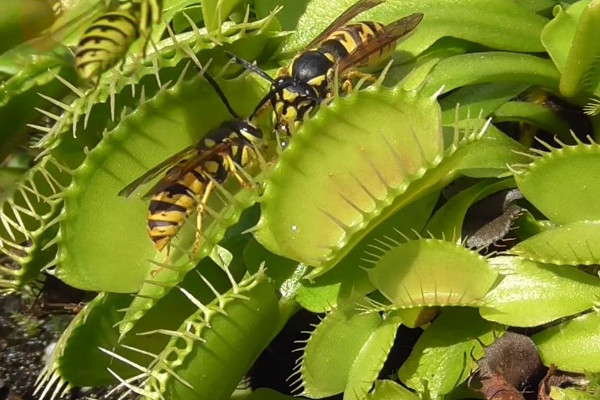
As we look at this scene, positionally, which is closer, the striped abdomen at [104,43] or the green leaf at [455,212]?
the striped abdomen at [104,43]

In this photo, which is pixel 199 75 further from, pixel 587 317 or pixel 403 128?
pixel 587 317

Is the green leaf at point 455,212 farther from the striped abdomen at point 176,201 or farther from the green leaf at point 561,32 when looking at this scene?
the striped abdomen at point 176,201

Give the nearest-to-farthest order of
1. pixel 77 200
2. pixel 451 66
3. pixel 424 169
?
pixel 424 169
pixel 77 200
pixel 451 66

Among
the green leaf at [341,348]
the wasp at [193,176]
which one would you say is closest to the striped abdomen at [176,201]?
the wasp at [193,176]

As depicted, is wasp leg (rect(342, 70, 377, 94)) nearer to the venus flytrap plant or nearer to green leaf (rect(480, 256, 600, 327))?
the venus flytrap plant

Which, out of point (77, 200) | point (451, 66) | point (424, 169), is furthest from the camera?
point (451, 66)

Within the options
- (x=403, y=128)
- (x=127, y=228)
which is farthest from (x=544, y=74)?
(x=127, y=228)
